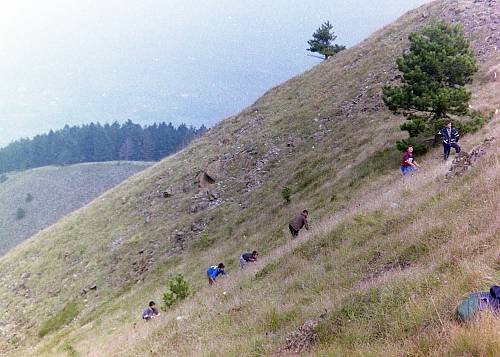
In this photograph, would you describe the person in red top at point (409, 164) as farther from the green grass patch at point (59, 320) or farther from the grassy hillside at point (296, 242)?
the green grass patch at point (59, 320)

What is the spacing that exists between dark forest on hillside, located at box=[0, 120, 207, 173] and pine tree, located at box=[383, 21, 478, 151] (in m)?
118

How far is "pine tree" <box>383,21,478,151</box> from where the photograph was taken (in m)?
17.6

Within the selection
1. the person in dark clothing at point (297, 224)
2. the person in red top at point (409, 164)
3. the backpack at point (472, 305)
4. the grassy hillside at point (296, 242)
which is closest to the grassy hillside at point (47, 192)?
the grassy hillside at point (296, 242)

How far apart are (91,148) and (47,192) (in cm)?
3571

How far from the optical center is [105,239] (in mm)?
32969

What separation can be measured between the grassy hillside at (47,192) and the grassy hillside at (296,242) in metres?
62.4

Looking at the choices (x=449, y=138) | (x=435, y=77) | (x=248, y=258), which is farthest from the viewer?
(x=435, y=77)

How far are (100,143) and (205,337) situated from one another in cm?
14326

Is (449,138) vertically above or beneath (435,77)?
beneath

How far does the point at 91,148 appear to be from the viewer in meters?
143

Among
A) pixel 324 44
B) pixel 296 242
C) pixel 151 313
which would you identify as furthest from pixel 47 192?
pixel 296 242

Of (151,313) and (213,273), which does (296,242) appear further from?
(151,313)

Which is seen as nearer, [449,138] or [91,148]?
[449,138]

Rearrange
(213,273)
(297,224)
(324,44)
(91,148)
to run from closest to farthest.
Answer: (297,224) < (213,273) < (324,44) < (91,148)
